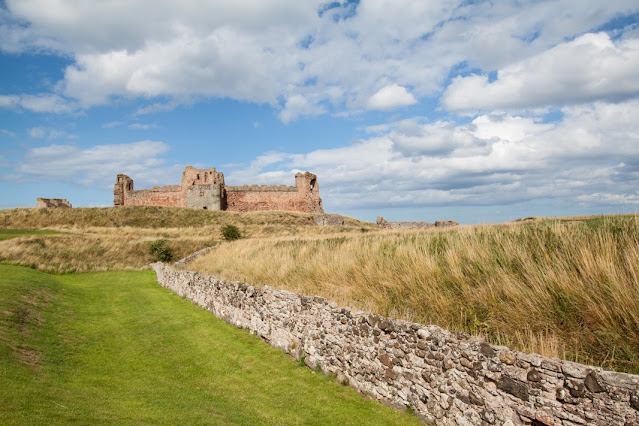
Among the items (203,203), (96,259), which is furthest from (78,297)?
(203,203)

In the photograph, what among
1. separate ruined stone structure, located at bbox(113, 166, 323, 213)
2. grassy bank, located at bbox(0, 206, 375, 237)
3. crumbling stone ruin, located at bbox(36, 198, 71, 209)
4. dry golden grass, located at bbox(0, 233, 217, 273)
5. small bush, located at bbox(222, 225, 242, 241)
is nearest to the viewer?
dry golden grass, located at bbox(0, 233, 217, 273)

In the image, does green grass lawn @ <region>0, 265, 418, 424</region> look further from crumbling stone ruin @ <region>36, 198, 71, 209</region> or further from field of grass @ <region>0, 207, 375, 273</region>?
crumbling stone ruin @ <region>36, 198, 71, 209</region>

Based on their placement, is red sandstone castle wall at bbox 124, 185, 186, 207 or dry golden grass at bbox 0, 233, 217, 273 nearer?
dry golden grass at bbox 0, 233, 217, 273

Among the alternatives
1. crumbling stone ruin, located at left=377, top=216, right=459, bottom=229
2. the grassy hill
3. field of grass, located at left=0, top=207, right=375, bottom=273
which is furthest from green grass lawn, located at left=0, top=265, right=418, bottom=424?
crumbling stone ruin, located at left=377, top=216, right=459, bottom=229

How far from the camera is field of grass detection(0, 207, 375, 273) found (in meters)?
22.8

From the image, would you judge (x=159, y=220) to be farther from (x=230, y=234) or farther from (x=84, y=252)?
(x=84, y=252)

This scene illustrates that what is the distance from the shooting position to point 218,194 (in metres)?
52.9

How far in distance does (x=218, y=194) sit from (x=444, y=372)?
165 ft

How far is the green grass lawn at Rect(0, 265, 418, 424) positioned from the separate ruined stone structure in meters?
40.7

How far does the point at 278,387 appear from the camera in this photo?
280 inches

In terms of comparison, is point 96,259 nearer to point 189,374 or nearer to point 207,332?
point 207,332

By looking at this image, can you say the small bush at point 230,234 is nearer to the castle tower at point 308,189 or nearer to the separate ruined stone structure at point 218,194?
the separate ruined stone structure at point 218,194

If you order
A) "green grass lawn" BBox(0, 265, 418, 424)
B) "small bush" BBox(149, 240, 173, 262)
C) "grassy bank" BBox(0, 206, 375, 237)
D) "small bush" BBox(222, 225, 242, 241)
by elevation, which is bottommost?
"green grass lawn" BBox(0, 265, 418, 424)

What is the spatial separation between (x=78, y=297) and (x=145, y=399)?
32.3 feet
